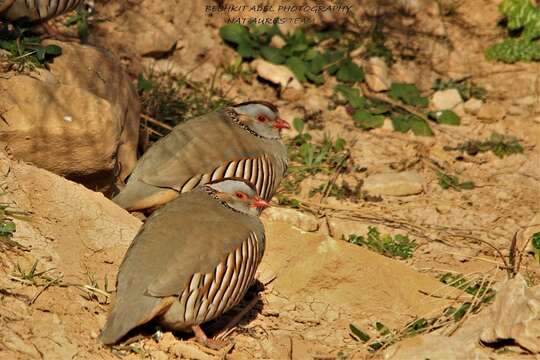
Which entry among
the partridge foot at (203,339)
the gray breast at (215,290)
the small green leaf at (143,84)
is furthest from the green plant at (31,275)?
the small green leaf at (143,84)

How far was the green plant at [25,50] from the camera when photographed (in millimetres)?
5576

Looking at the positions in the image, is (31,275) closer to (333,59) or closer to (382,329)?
(382,329)

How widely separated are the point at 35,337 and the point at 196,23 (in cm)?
472

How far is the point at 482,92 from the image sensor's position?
8.30 meters

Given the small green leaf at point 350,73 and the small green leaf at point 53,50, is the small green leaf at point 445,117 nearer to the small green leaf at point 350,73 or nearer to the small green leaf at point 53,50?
the small green leaf at point 350,73

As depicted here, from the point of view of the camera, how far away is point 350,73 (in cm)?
830

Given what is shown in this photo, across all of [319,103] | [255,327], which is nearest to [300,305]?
[255,327]

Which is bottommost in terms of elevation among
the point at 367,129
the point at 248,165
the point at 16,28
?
the point at 367,129

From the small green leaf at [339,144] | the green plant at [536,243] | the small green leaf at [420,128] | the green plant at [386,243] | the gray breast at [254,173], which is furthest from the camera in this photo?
the small green leaf at [420,128]

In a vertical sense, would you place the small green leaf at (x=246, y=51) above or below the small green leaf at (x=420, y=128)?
above

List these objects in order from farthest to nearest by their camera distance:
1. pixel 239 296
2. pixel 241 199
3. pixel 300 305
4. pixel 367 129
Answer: pixel 367 129, pixel 300 305, pixel 241 199, pixel 239 296

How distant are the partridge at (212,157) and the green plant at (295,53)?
172cm

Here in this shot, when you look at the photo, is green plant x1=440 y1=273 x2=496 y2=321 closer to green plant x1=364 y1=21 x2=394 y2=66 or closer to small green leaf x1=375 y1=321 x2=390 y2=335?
small green leaf x1=375 y1=321 x2=390 y2=335

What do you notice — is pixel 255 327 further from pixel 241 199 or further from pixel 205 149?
pixel 205 149
